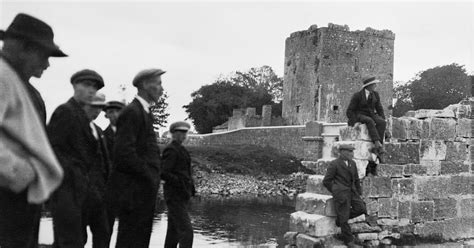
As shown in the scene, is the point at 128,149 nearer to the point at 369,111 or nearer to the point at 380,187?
the point at 369,111

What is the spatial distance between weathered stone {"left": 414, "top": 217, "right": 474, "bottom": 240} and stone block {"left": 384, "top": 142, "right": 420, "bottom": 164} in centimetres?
121

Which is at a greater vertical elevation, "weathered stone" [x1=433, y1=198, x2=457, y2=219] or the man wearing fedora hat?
the man wearing fedora hat

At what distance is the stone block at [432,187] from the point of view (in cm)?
1041

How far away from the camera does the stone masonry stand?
919cm

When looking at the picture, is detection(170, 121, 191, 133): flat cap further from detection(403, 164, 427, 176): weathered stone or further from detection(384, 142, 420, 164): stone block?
detection(403, 164, 427, 176): weathered stone

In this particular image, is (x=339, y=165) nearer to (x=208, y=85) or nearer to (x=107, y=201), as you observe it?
(x=107, y=201)

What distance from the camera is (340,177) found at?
870 centimetres

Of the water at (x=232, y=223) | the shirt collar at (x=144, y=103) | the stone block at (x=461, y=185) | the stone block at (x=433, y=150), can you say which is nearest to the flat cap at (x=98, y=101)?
the shirt collar at (x=144, y=103)

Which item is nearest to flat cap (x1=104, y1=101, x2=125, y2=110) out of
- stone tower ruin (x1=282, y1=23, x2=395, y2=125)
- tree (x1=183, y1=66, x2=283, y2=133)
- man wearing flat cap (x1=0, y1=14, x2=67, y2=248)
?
man wearing flat cap (x1=0, y1=14, x2=67, y2=248)

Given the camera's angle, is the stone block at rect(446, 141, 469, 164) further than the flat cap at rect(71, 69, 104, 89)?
Yes

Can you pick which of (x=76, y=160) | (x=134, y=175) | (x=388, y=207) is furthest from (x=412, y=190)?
(x=76, y=160)

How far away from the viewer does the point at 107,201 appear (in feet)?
16.7

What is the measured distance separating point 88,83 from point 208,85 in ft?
182

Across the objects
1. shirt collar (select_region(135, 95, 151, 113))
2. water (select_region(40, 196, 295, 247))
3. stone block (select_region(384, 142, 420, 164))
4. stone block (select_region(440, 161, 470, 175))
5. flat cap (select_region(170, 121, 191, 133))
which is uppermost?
shirt collar (select_region(135, 95, 151, 113))
